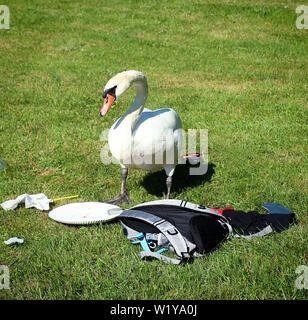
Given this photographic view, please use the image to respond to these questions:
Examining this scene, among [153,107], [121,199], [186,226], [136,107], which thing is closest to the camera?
[186,226]

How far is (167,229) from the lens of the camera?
11.1 feet

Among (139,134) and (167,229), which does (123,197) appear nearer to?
(139,134)

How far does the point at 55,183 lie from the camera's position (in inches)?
191

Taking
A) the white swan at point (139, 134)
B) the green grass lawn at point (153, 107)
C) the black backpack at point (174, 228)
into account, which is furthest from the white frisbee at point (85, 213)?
the white swan at point (139, 134)

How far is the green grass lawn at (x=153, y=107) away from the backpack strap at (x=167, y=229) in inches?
4.8

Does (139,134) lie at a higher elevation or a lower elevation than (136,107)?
lower

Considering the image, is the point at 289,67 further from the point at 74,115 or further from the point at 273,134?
the point at 74,115

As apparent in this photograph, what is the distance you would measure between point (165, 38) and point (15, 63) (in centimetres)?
440

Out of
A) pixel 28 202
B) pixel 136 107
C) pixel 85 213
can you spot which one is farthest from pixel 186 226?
pixel 28 202

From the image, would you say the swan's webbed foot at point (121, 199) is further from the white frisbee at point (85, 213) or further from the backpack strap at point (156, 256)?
the backpack strap at point (156, 256)

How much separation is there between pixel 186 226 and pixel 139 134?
1.04m

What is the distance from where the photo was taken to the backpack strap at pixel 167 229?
3179 mm

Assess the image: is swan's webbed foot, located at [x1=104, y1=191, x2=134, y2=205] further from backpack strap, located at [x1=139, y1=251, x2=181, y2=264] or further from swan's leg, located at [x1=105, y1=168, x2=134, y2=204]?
backpack strap, located at [x1=139, y1=251, x2=181, y2=264]
